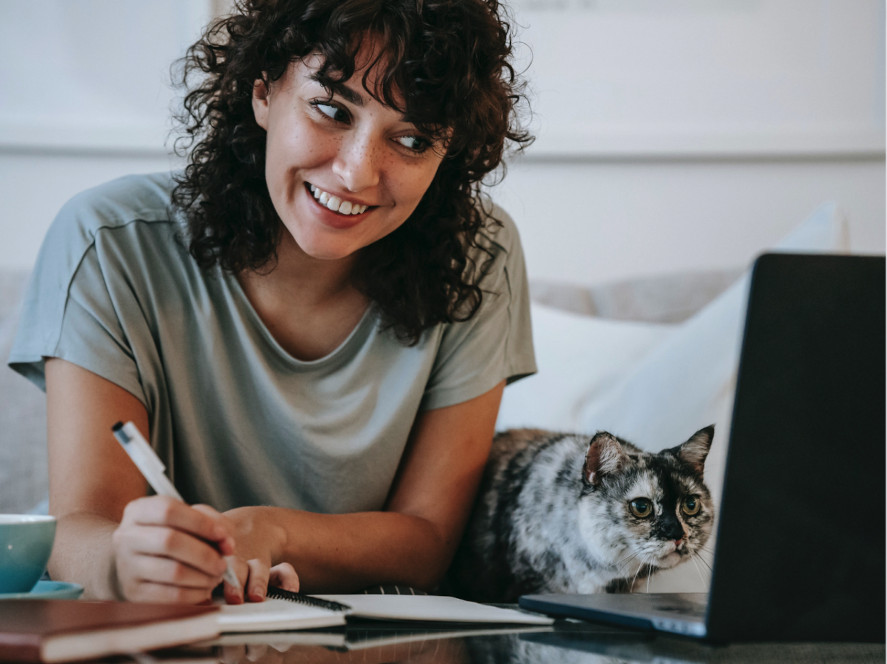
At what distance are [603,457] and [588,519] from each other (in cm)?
8

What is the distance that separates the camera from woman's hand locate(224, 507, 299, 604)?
29.3 inches

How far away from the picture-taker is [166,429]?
1187mm

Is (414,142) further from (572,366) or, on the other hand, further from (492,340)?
(572,366)

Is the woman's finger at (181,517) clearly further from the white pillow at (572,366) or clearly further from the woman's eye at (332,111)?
the white pillow at (572,366)

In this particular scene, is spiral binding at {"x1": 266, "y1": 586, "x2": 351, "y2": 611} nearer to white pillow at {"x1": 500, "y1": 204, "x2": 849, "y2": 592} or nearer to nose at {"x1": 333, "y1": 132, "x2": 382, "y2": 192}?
nose at {"x1": 333, "y1": 132, "x2": 382, "y2": 192}

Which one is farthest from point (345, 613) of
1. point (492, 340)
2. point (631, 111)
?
point (631, 111)

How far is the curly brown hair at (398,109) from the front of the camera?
1.00 m

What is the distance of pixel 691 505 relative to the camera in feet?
2.99

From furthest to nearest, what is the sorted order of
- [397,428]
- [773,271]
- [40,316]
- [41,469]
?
[41,469] → [397,428] → [40,316] → [773,271]

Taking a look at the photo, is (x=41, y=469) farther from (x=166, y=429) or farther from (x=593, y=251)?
(x=593, y=251)

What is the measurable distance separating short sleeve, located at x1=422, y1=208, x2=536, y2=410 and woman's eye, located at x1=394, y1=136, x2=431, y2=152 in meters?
0.32

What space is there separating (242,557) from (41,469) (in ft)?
3.08

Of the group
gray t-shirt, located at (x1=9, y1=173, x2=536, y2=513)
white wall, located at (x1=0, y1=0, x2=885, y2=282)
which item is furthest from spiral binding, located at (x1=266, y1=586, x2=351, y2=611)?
white wall, located at (x1=0, y1=0, x2=885, y2=282)

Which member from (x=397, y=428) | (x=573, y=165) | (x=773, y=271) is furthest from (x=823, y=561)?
(x=573, y=165)
